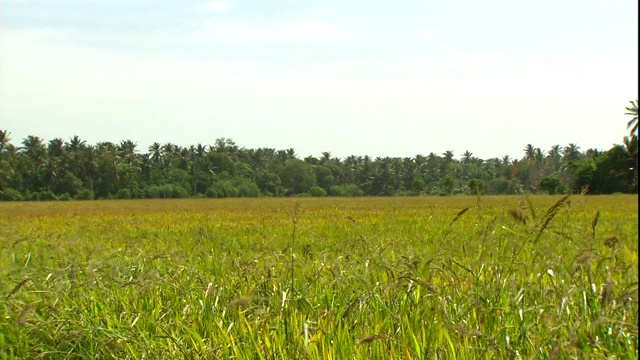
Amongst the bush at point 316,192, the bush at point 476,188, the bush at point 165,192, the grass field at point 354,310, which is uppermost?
the bush at point 476,188

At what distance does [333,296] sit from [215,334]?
0.73 meters

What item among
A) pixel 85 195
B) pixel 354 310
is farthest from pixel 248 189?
pixel 354 310

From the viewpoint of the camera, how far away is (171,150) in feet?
323

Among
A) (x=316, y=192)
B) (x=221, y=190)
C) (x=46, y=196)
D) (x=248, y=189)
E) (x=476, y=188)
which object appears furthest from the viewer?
(x=248, y=189)

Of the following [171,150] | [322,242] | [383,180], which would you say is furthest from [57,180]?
[322,242]

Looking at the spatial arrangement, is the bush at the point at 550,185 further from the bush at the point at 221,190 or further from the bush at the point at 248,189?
the bush at the point at 248,189

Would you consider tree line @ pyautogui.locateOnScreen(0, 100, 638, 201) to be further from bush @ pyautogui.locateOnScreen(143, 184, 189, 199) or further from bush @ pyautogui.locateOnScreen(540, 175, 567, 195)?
bush @ pyautogui.locateOnScreen(540, 175, 567, 195)

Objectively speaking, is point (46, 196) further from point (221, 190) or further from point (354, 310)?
point (354, 310)

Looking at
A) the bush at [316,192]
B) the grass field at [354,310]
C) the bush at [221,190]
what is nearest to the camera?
the grass field at [354,310]

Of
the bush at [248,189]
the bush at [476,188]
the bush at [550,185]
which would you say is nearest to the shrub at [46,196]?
the bush at [248,189]

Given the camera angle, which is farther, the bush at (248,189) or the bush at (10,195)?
the bush at (248,189)

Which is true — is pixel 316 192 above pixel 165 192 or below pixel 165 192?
above

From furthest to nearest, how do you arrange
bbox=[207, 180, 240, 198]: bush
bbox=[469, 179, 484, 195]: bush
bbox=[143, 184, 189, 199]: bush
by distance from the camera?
bbox=[143, 184, 189, 199]: bush, bbox=[207, 180, 240, 198]: bush, bbox=[469, 179, 484, 195]: bush

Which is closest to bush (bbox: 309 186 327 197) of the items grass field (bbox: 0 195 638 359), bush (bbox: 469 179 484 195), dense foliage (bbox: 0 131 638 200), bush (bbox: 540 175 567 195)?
dense foliage (bbox: 0 131 638 200)
